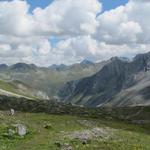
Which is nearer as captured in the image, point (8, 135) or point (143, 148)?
point (143, 148)

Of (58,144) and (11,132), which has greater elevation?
(11,132)

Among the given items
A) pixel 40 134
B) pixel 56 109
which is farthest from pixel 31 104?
pixel 40 134

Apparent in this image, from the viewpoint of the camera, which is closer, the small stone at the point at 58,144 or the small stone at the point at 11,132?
the small stone at the point at 58,144

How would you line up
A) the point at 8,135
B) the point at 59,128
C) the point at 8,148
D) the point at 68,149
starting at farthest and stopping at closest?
1. the point at 59,128
2. the point at 8,135
3. the point at 8,148
4. the point at 68,149

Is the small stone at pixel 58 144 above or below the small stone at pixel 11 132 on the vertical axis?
below

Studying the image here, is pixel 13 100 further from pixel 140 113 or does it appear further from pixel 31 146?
pixel 31 146

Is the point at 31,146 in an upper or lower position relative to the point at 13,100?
lower

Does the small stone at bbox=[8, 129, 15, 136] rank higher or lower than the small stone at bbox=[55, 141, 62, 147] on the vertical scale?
higher

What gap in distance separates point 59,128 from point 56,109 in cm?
6698

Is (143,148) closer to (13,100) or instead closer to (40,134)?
(40,134)

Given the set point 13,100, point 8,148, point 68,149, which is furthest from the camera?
point 13,100

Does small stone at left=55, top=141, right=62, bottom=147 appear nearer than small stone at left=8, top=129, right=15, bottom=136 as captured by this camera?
Yes

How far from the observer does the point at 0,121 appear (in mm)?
56719

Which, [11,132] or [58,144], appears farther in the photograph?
[11,132]
